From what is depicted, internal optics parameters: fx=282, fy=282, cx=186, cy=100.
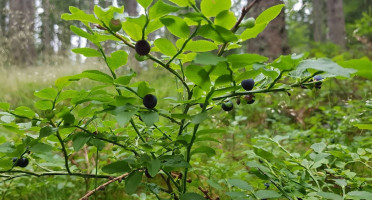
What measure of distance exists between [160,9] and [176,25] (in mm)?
51

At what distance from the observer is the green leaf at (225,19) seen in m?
0.55

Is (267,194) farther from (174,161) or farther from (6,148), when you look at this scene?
(6,148)

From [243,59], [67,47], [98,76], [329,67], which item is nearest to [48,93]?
[98,76]

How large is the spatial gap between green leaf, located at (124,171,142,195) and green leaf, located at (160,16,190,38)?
0.39 m

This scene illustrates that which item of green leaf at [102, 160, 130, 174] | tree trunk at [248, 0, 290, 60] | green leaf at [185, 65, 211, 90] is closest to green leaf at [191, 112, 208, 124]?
green leaf at [185, 65, 211, 90]

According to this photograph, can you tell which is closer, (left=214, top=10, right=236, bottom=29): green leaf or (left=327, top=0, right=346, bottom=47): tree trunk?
(left=214, top=10, right=236, bottom=29): green leaf

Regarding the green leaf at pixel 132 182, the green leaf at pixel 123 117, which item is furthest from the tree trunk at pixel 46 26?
the green leaf at pixel 123 117

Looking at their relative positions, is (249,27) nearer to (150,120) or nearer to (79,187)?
(150,120)

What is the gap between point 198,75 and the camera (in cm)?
59

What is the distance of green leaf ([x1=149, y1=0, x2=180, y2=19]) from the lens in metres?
0.51

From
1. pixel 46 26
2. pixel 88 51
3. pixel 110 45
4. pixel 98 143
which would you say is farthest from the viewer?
pixel 46 26

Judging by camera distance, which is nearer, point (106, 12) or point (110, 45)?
point (106, 12)

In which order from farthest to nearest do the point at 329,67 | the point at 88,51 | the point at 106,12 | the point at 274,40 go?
the point at 274,40, the point at 88,51, the point at 106,12, the point at 329,67

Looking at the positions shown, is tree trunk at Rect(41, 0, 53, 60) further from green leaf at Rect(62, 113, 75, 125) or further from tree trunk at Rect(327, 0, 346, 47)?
tree trunk at Rect(327, 0, 346, 47)
